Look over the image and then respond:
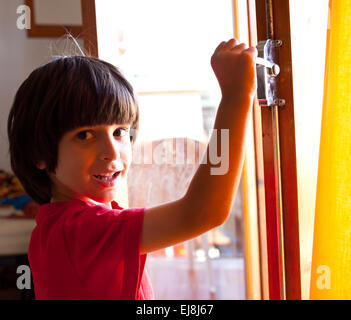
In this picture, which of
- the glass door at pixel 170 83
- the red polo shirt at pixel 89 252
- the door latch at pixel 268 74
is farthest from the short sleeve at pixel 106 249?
the glass door at pixel 170 83

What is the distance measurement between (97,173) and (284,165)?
360 millimetres

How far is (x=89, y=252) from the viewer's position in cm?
56

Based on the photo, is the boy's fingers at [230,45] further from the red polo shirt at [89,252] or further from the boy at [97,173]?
the red polo shirt at [89,252]

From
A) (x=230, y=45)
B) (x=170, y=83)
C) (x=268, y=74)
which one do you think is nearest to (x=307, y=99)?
(x=268, y=74)

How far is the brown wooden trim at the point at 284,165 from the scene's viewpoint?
73cm

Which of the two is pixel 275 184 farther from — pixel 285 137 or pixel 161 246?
pixel 161 246

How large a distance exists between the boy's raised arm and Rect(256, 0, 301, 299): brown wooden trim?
7.7 inches

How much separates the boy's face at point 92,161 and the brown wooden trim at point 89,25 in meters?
0.25

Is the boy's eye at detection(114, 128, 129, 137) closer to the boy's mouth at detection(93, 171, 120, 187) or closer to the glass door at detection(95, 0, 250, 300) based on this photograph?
the boy's mouth at detection(93, 171, 120, 187)

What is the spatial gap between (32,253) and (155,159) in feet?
2.85

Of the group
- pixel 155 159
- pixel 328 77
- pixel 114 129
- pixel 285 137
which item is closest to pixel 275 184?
pixel 285 137

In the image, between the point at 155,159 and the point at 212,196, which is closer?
the point at 212,196

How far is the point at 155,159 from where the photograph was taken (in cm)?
149

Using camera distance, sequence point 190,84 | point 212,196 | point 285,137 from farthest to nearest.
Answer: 1. point 190,84
2. point 285,137
3. point 212,196
